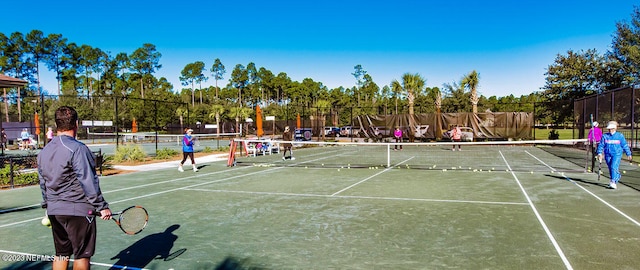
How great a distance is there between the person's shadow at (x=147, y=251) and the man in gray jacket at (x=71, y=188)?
65.1 inches

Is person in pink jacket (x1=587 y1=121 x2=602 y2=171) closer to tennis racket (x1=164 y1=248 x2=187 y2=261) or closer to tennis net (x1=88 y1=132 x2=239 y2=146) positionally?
tennis racket (x1=164 y1=248 x2=187 y2=261)

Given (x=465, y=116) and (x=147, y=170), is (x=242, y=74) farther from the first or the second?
(x=147, y=170)

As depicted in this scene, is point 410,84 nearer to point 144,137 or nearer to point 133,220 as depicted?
point 144,137

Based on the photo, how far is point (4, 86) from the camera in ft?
49.8

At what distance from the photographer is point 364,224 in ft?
23.7

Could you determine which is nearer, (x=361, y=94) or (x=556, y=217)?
(x=556, y=217)

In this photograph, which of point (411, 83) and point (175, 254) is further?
point (411, 83)

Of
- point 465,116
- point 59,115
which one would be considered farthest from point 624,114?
point 59,115

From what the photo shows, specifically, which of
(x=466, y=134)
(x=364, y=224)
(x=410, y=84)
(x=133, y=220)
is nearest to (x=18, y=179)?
(x=133, y=220)

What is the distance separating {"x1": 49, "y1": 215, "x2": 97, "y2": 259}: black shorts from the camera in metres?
3.69

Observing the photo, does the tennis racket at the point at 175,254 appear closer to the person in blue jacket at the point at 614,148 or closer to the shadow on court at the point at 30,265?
the shadow on court at the point at 30,265

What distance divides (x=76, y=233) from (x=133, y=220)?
0.94 meters

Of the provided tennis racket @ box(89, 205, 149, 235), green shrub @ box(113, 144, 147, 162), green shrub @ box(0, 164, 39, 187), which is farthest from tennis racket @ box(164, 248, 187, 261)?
green shrub @ box(113, 144, 147, 162)

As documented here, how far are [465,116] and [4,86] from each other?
28.9 meters
